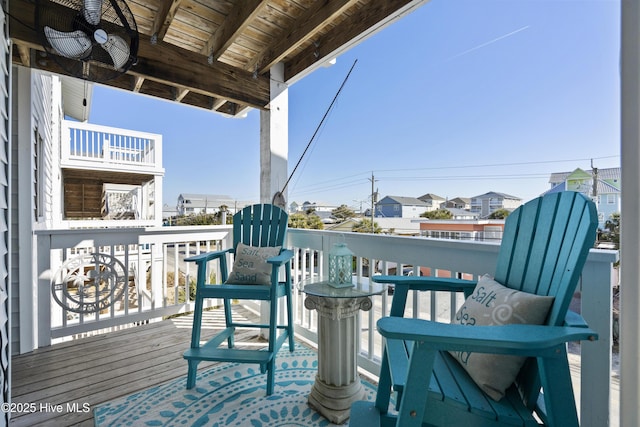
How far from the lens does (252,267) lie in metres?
2.26

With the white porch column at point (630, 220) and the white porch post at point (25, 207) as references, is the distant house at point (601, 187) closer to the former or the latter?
the white porch column at point (630, 220)

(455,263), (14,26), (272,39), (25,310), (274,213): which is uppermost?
(272,39)

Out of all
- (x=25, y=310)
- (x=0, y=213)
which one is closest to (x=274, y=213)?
(x=0, y=213)

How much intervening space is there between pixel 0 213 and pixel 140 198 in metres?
10.7

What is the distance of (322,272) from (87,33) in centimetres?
205

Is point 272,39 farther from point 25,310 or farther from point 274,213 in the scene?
point 25,310

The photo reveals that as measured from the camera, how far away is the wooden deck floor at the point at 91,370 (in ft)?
5.73

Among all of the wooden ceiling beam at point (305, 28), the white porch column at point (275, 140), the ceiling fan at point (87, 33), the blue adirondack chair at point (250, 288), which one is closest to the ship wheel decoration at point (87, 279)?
the blue adirondack chair at point (250, 288)

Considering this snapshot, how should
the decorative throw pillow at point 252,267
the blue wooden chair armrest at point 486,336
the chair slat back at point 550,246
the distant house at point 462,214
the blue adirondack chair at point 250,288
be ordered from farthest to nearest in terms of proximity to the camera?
the decorative throw pillow at point 252,267
the distant house at point 462,214
the blue adirondack chair at point 250,288
the chair slat back at point 550,246
the blue wooden chair armrest at point 486,336

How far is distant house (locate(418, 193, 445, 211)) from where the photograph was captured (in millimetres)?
2494

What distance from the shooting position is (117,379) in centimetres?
205

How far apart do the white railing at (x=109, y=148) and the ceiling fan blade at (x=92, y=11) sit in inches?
254

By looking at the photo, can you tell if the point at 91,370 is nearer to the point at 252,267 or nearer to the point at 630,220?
the point at 252,267

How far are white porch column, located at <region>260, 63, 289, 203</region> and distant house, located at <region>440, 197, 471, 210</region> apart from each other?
1.41 metres
